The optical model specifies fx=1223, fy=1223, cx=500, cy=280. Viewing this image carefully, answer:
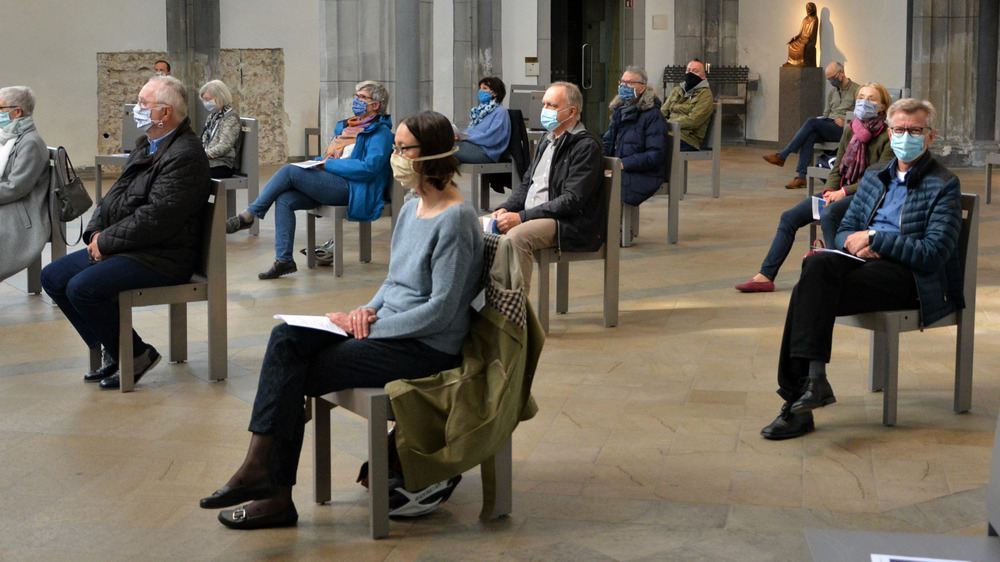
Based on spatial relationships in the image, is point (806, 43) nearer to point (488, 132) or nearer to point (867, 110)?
point (488, 132)

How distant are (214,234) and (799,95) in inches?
556

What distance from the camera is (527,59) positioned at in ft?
60.0

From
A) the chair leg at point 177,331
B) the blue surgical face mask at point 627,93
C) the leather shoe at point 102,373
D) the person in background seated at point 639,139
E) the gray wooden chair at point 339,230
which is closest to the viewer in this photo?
the leather shoe at point 102,373

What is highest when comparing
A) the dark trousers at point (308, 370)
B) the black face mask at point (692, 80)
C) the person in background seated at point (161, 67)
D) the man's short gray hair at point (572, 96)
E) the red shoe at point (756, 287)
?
the person in background seated at point (161, 67)

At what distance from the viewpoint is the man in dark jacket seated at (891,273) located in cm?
459

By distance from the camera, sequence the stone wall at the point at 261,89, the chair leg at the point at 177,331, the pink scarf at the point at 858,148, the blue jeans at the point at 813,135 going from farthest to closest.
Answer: the stone wall at the point at 261,89
the blue jeans at the point at 813,135
the pink scarf at the point at 858,148
the chair leg at the point at 177,331

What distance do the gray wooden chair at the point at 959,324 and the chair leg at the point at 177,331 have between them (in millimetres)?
3014

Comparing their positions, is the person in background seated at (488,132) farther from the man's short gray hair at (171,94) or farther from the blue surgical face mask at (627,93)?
the man's short gray hair at (171,94)

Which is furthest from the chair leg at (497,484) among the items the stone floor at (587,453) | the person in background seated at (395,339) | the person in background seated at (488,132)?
the person in background seated at (488,132)

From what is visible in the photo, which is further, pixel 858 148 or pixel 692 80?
pixel 692 80

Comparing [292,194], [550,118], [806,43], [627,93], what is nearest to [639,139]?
[627,93]

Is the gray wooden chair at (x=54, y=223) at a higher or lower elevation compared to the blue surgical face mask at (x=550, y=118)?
lower

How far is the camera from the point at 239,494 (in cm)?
357

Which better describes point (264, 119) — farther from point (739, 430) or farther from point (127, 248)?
point (739, 430)
